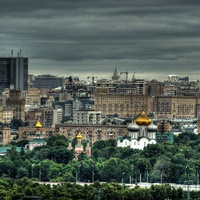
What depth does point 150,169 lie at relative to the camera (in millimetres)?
68375

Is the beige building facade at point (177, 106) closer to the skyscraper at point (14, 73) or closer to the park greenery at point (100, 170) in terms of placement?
the skyscraper at point (14, 73)

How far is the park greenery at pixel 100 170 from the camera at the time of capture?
183ft

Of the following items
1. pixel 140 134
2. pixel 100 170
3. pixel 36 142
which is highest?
pixel 140 134

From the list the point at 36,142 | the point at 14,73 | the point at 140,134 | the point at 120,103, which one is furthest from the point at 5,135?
the point at 14,73

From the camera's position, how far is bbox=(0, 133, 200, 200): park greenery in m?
55.9

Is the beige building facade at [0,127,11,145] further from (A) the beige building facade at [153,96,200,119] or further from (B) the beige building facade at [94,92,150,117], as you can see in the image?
(A) the beige building facade at [153,96,200,119]

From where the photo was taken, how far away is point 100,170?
6800 cm

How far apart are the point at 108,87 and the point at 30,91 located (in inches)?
735

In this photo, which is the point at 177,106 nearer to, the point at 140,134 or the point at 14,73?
the point at 14,73

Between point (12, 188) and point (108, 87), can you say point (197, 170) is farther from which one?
point (108, 87)

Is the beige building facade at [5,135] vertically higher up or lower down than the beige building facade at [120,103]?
lower down

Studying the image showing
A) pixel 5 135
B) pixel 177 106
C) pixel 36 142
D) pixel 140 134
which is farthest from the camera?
pixel 177 106

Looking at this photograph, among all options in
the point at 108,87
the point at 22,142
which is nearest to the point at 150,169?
the point at 22,142

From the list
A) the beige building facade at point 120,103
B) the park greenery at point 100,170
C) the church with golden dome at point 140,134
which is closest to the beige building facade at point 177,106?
the beige building facade at point 120,103
